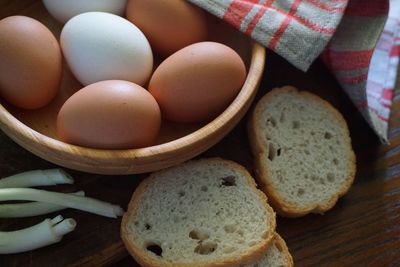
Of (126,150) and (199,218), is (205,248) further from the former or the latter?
(126,150)

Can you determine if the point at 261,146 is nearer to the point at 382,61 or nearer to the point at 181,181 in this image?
the point at 181,181

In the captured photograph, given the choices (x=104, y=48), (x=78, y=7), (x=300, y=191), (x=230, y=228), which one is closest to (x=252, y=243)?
(x=230, y=228)

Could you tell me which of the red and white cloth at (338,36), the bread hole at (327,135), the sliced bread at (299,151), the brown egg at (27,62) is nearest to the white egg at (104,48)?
the brown egg at (27,62)

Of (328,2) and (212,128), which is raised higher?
(328,2)

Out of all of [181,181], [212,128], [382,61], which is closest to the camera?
[212,128]

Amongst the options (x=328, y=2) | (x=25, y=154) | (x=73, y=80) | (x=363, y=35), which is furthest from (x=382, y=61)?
(x=25, y=154)

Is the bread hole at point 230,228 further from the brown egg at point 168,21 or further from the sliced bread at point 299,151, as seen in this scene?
the brown egg at point 168,21

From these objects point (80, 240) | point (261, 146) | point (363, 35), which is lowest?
point (80, 240)
